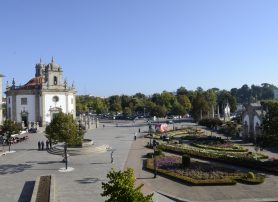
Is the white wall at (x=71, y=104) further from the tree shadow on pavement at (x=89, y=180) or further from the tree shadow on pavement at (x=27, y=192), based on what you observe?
the tree shadow on pavement at (x=27, y=192)

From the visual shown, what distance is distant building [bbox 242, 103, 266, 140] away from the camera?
180 feet

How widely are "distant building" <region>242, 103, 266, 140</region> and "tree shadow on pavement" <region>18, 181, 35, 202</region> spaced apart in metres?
36.0

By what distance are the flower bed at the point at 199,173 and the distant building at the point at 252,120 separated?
23.4 metres

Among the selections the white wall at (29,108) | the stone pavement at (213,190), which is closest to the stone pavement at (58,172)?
the stone pavement at (213,190)

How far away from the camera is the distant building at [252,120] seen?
54.8 m

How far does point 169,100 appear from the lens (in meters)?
140

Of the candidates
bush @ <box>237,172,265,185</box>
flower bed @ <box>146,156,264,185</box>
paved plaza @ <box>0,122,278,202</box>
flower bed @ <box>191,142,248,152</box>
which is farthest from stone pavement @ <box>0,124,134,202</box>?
bush @ <box>237,172,265,185</box>

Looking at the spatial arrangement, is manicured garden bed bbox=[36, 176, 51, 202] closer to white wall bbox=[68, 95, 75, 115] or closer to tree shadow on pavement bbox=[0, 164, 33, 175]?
tree shadow on pavement bbox=[0, 164, 33, 175]

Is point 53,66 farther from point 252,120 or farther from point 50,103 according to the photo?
point 252,120

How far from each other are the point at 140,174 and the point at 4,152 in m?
21.1

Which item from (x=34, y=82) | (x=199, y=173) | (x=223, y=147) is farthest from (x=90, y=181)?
(x=34, y=82)

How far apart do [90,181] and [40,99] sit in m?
56.0

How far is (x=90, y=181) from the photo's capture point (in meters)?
28.6

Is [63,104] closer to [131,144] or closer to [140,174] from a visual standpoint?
[131,144]
